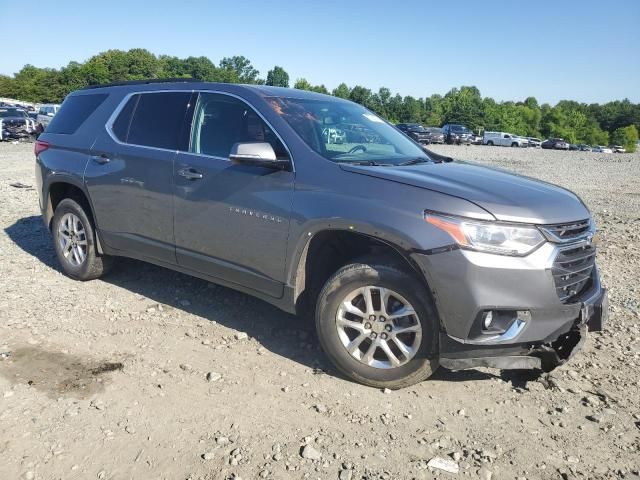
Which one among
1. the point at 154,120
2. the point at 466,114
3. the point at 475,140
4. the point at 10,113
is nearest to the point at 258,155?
the point at 154,120

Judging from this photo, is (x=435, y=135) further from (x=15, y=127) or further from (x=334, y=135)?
(x=334, y=135)

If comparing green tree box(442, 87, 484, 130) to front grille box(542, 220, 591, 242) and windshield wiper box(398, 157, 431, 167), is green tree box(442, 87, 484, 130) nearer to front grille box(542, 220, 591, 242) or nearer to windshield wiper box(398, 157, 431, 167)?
windshield wiper box(398, 157, 431, 167)

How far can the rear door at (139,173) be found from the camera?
443 cm

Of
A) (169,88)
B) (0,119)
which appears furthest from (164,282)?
(0,119)

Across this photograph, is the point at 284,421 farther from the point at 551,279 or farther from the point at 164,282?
the point at 164,282

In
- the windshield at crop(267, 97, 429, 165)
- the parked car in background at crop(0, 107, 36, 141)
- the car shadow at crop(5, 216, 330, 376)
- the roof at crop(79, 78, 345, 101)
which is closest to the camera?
the windshield at crop(267, 97, 429, 165)

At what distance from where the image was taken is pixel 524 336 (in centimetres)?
312

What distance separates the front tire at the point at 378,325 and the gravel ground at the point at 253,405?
17 centimetres

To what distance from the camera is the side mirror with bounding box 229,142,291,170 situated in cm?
363

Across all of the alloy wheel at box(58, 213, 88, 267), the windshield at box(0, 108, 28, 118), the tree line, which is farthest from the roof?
the tree line

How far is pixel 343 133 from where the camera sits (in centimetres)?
414

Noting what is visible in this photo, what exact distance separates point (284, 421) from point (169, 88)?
2.99 m

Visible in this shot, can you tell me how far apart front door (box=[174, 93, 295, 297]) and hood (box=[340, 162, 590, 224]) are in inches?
24.0

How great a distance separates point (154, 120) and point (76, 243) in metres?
1.60
